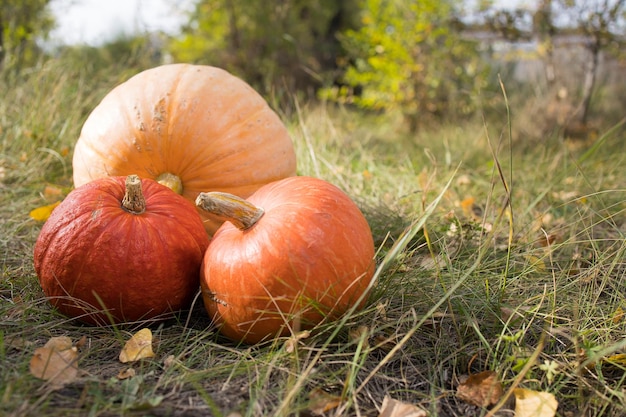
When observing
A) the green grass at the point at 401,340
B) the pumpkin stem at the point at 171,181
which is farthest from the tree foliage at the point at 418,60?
the pumpkin stem at the point at 171,181

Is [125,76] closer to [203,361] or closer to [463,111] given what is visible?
[203,361]

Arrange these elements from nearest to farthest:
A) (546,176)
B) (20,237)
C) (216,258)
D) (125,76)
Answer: (216,258) < (20,237) < (546,176) < (125,76)

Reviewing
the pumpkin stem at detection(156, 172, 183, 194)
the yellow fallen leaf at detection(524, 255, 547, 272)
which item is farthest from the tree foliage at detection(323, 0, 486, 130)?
the yellow fallen leaf at detection(524, 255, 547, 272)

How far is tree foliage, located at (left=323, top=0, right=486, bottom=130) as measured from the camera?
5.69 meters

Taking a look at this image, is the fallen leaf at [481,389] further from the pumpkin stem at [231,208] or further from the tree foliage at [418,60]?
the tree foliage at [418,60]

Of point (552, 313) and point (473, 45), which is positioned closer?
point (552, 313)

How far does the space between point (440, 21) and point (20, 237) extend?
4.91 meters

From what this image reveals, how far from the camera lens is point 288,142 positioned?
247 centimetres

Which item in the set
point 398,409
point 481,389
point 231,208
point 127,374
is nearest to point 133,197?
point 231,208

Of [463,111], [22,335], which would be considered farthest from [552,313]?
[463,111]

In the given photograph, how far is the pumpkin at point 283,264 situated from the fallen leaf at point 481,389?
→ 39 cm

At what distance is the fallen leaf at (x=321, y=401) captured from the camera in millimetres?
1377

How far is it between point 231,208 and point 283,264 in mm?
254

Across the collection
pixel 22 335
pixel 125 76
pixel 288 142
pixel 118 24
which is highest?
pixel 118 24
